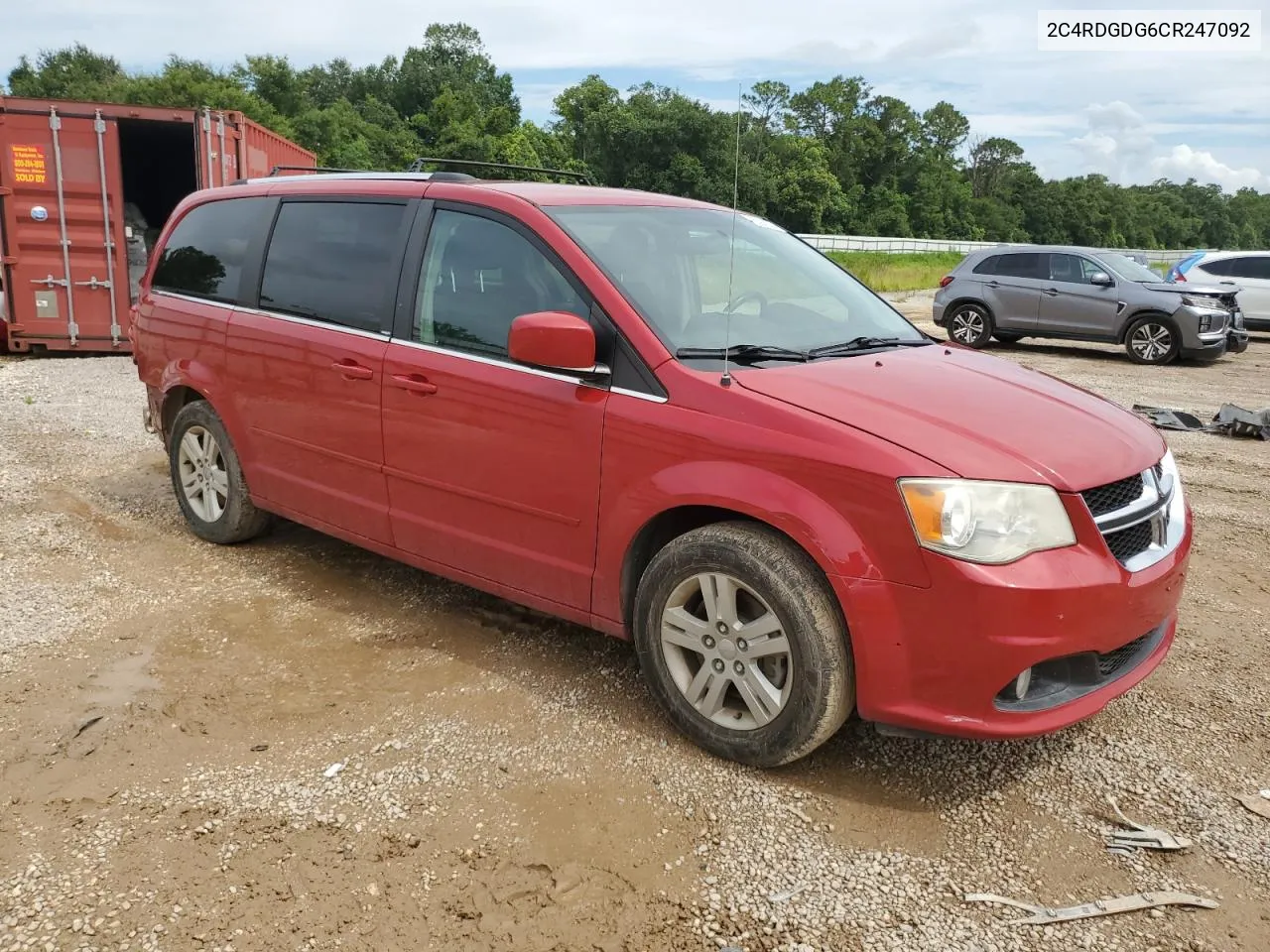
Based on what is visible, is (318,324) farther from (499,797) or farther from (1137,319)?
(1137,319)

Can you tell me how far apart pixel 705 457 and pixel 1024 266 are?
47.0ft

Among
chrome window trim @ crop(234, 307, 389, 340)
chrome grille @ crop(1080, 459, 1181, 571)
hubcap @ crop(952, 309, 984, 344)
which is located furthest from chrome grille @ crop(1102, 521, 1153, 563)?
hubcap @ crop(952, 309, 984, 344)

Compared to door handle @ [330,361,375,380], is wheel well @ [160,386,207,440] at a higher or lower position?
lower

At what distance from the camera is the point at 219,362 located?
4984mm

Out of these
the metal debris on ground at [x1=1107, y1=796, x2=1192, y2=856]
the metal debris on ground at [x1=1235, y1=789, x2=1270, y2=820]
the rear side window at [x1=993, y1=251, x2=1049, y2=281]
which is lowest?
the metal debris on ground at [x1=1107, y1=796, x2=1192, y2=856]

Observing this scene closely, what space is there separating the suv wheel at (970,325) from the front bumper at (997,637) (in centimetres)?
1388

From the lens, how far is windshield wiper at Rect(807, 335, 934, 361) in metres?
3.66

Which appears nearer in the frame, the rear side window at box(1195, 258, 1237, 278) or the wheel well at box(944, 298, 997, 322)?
the wheel well at box(944, 298, 997, 322)

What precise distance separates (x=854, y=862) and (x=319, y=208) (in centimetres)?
354

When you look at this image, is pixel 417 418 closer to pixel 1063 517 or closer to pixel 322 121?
pixel 1063 517

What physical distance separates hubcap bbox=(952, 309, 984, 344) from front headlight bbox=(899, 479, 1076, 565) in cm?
1407

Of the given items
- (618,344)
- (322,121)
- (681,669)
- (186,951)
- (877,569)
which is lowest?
(186,951)

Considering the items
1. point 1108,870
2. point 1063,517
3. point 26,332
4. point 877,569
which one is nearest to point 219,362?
point 877,569

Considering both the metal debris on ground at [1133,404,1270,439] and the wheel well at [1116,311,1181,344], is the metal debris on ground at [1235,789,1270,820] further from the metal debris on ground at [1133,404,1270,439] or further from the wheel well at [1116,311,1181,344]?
the wheel well at [1116,311,1181,344]
